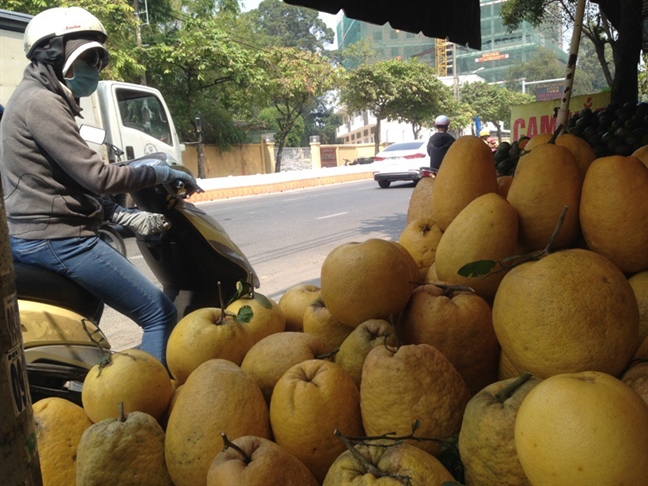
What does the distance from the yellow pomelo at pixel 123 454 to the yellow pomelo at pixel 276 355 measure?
0.90 feet

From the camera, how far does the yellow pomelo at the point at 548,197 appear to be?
4.68 ft

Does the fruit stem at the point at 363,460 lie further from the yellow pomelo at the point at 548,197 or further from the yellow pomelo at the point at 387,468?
the yellow pomelo at the point at 548,197

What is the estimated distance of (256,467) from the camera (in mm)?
999

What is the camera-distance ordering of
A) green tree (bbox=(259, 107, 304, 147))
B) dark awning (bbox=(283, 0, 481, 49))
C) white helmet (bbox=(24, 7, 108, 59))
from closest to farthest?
1. white helmet (bbox=(24, 7, 108, 59))
2. dark awning (bbox=(283, 0, 481, 49))
3. green tree (bbox=(259, 107, 304, 147))

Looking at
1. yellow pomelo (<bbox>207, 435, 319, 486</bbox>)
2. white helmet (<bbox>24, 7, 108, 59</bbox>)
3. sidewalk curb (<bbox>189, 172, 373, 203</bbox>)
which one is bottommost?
sidewalk curb (<bbox>189, 172, 373, 203</bbox>)

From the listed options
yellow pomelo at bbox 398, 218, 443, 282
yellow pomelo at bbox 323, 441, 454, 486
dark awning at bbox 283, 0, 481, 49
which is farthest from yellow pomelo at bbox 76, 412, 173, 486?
dark awning at bbox 283, 0, 481, 49

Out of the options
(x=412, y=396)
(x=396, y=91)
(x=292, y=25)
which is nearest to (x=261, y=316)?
(x=412, y=396)

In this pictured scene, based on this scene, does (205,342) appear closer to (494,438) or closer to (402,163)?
(494,438)

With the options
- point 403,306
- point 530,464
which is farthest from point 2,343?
point 403,306

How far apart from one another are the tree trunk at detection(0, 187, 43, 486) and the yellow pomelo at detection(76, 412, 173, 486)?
0.47m

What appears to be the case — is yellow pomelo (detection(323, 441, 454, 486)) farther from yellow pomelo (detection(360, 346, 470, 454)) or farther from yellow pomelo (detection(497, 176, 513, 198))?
yellow pomelo (detection(497, 176, 513, 198))

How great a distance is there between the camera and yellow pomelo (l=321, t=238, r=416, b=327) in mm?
1444

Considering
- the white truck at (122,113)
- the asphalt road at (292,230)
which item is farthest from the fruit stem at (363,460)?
the white truck at (122,113)

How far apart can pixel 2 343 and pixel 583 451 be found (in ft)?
2.71
